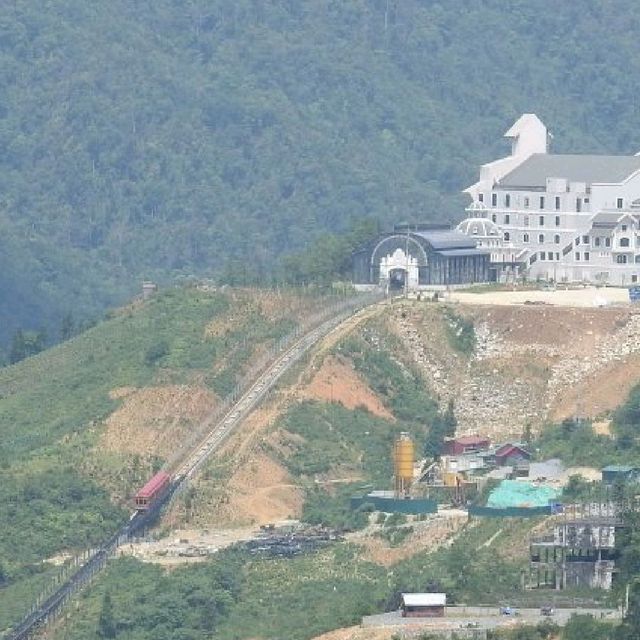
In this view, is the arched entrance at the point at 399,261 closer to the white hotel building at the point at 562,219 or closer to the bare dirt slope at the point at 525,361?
the bare dirt slope at the point at 525,361

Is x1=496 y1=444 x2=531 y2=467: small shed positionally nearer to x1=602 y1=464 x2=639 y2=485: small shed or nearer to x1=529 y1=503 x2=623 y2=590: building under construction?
x1=602 y1=464 x2=639 y2=485: small shed

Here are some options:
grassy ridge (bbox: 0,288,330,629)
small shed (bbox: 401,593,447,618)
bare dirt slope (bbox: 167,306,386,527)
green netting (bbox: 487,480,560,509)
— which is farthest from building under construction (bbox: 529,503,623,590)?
grassy ridge (bbox: 0,288,330,629)

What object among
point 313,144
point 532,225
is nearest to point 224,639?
point 532,225

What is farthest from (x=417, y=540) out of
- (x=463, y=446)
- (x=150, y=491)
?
(x=150, y=491)

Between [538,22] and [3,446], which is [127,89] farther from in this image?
[3,446]

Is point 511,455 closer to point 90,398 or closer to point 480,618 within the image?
point 90,398
